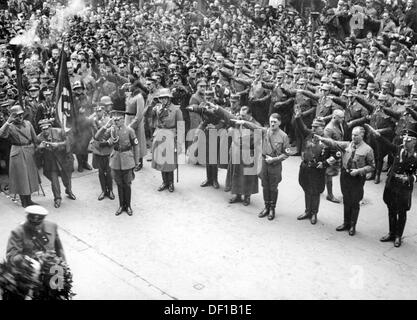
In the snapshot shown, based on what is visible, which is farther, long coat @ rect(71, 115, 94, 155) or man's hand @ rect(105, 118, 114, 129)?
long coat @ rect(71, 115, 94, 155)

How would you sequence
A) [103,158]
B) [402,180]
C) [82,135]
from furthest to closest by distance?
[82,135], [103,158], [402,180]

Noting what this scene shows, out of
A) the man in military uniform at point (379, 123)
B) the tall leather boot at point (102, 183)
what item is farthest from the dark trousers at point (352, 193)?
the tall leather boot at point (102, 183)

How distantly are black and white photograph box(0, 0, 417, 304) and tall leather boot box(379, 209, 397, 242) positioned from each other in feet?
0.07

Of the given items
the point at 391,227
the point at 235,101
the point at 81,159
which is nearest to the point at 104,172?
the point at 81,159

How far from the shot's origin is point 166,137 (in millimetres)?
10203

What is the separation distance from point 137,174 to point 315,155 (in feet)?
14.2

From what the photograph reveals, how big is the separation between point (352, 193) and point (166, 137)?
386 centimetres

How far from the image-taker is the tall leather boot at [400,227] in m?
7.97

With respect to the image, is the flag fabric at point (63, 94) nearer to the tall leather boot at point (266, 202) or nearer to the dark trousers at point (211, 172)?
the dark trousers at point (211, 172)

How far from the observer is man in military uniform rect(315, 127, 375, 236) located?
8.11 meters

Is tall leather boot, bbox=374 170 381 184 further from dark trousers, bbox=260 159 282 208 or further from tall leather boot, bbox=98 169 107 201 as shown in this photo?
tall leather boot, bbox=98 169 107 201

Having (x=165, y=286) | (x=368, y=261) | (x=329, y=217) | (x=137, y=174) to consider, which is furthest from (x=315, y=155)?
(x=137, y=174)

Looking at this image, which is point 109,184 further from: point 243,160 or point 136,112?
point 243,160

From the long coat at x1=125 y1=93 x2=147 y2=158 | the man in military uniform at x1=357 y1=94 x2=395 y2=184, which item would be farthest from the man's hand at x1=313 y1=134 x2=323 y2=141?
the long coat at x1=125 y1=93 x2=147 y2=158
